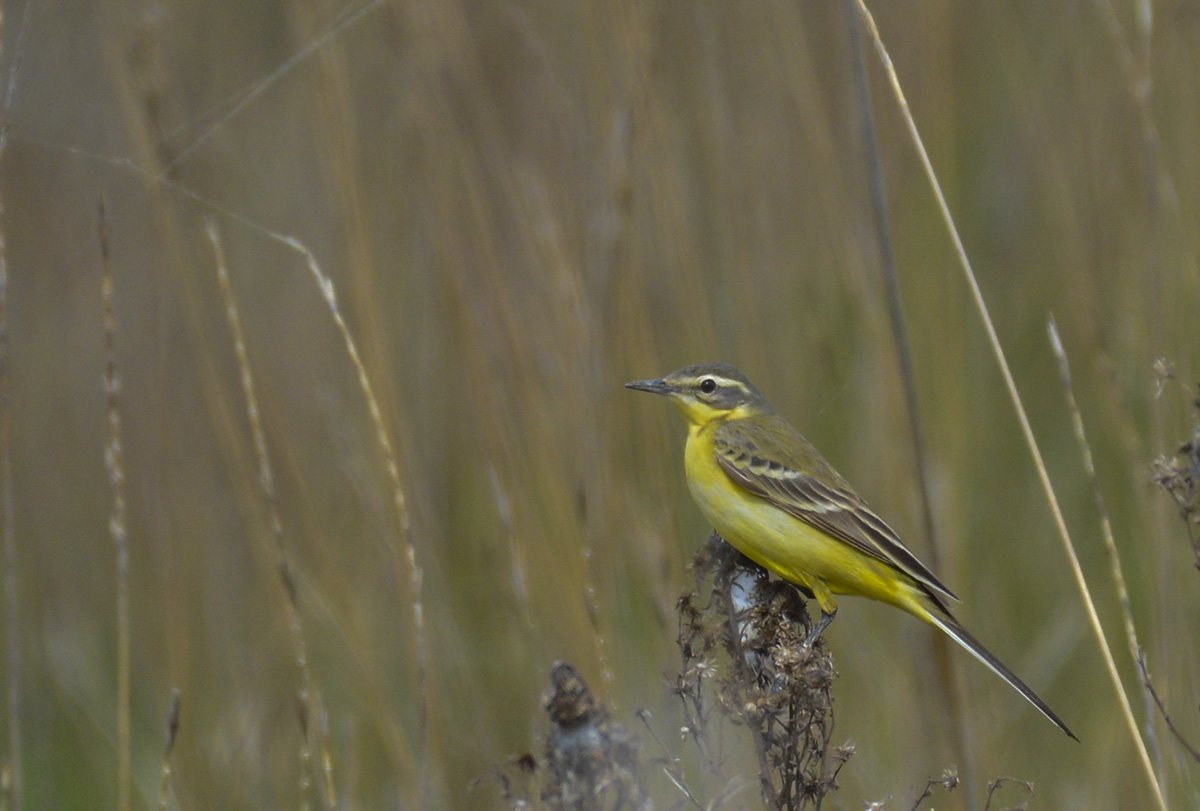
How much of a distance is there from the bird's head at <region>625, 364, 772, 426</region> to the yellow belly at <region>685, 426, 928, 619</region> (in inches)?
17.2

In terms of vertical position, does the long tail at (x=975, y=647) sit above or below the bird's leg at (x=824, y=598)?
below

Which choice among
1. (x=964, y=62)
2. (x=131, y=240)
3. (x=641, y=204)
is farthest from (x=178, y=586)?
(x=964, y=62)

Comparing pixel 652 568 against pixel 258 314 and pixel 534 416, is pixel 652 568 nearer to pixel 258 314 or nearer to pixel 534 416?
pixel 534 416

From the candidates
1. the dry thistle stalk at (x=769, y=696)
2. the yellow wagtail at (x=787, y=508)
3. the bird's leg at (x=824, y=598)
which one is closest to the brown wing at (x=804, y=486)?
the yellow wagtail at (x=787, y=508)


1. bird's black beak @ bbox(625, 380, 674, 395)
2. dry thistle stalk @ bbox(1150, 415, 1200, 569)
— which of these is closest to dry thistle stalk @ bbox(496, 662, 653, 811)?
dry thistle stalk @ bbox(1150, 415, 1200, 569)

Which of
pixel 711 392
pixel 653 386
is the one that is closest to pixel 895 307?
pixel 653 386

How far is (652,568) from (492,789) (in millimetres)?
872

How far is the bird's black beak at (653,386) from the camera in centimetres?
348

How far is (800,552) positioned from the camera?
10.4ft

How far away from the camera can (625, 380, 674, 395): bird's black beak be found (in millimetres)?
3485

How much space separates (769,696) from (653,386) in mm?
1606

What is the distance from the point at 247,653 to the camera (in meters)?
4.32

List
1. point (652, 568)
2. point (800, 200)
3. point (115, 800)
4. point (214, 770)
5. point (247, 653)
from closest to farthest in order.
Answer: point (652, 568)
point (214, 770)
point (115, 800)
point (247, 653)
point (800, 200)

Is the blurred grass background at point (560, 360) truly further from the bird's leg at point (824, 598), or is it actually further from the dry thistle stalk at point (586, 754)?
the dry thistle stalk at point (586, 754)
